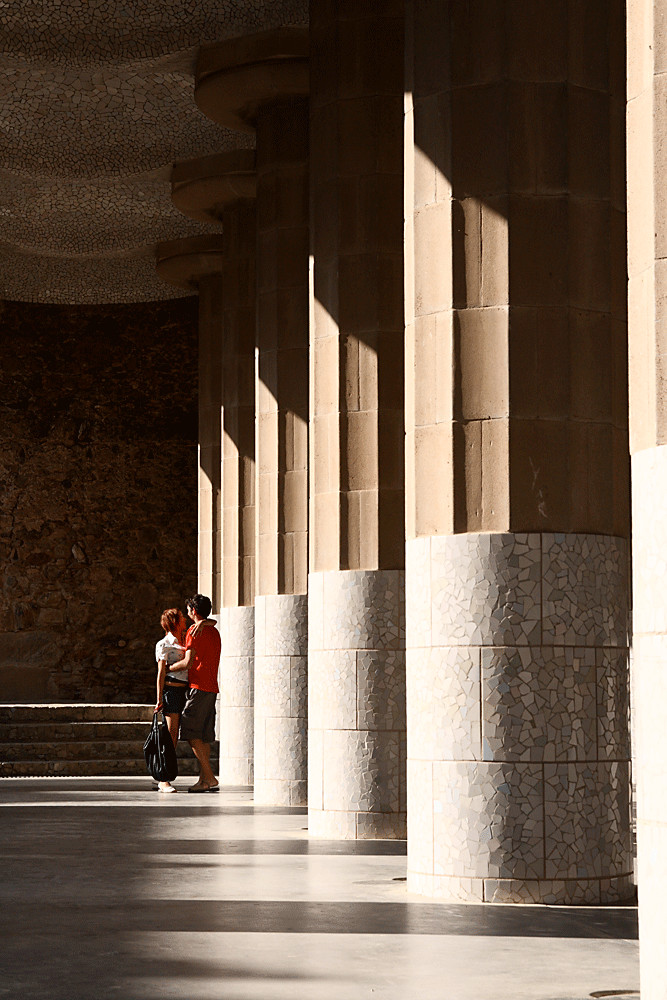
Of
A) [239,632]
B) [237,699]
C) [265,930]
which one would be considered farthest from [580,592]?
[239,632]

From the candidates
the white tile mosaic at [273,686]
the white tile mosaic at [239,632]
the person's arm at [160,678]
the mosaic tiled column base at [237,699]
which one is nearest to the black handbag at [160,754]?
the person's arm at [160,678]

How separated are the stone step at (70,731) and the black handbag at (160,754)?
17.4 ft

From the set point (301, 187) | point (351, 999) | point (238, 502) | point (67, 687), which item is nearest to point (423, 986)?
point (351, 999)

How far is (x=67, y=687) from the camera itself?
89.1ft

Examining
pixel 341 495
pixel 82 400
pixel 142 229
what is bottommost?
pixel 341 495

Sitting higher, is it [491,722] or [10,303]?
[10,303]

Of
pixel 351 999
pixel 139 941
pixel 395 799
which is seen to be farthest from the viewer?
pixel 395 799

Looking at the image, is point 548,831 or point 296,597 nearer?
point 548,831

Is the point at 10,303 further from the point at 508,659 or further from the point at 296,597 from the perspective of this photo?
the point at 508,659

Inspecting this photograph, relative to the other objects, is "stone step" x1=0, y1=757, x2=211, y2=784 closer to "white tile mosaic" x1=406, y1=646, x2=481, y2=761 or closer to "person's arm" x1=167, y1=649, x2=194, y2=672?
"person's arm" x1=167, y1=649, x2=194, y2=672

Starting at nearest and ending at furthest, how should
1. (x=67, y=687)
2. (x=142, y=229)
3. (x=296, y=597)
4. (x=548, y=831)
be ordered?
(x=548, y=831) → (x=296, y=597) → (x=142, y=229) → (x=67, y=687)

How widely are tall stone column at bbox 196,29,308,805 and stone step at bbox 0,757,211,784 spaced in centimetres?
494

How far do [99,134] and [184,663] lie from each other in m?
6.72

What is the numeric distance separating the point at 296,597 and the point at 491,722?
271 inches
